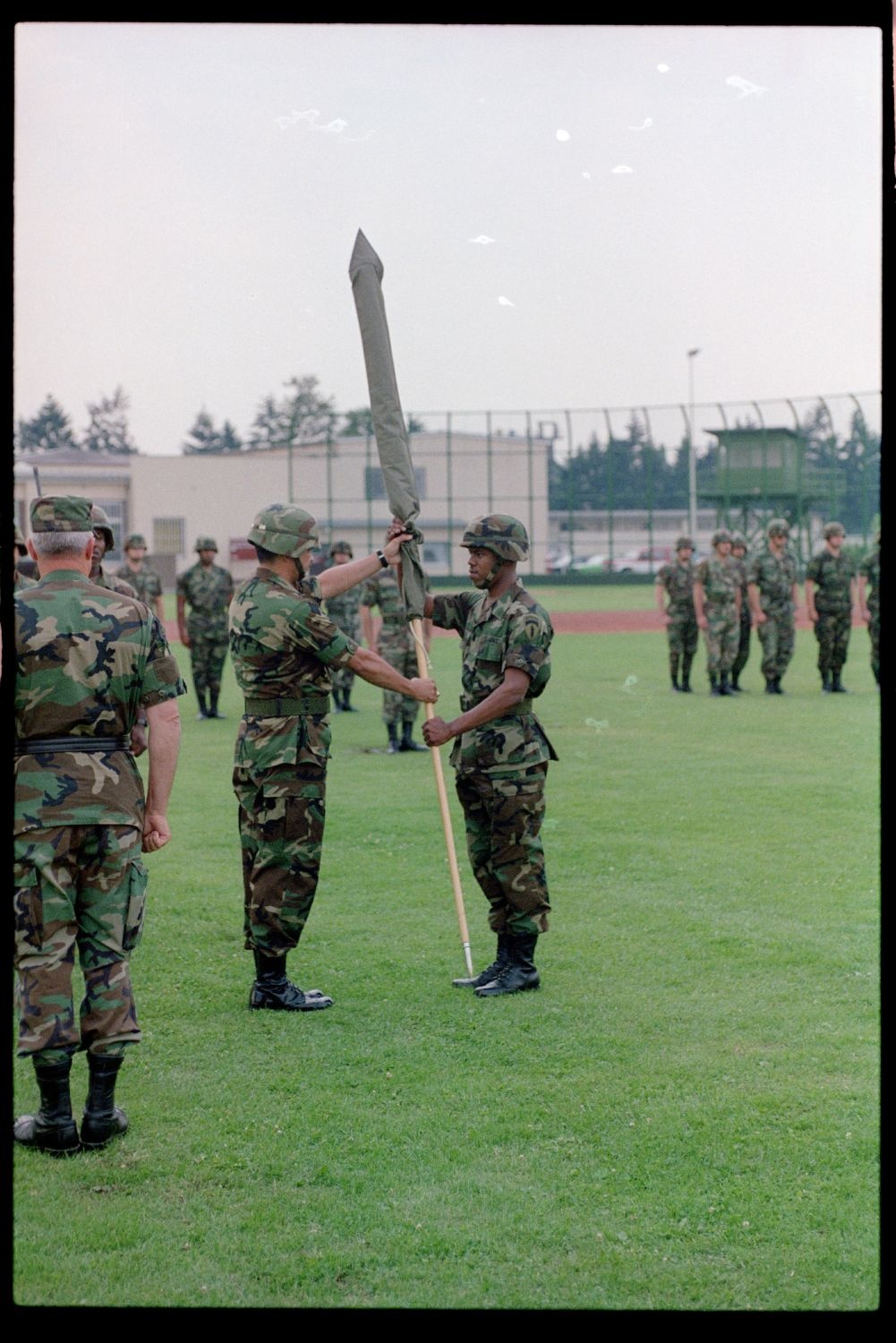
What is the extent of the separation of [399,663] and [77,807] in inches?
361

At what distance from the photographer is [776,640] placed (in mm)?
18188

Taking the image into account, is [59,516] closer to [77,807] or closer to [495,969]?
[77,807]

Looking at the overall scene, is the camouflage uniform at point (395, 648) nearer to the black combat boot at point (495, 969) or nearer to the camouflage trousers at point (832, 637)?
the camouflage trousers at point (832, 637)

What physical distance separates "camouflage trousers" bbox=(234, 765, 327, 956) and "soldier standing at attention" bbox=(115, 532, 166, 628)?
8967 mm

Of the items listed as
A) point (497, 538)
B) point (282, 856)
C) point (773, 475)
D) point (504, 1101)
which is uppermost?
point (773, 475)

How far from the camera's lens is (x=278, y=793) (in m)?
Answer: 6.22

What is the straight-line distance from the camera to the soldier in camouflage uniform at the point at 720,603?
17.7 m

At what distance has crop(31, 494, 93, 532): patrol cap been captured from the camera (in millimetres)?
4801

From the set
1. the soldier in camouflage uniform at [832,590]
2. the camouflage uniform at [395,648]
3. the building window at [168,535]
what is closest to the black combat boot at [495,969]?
the camouflage uniform at [395,648]

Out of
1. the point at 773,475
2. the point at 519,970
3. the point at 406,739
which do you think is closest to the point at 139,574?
the point at 406,739

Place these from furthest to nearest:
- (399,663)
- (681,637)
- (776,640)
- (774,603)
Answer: (681,637)
(776,640)
(774,603)
(399,663)

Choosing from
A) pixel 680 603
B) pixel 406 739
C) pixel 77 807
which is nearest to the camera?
pixel 77 807
